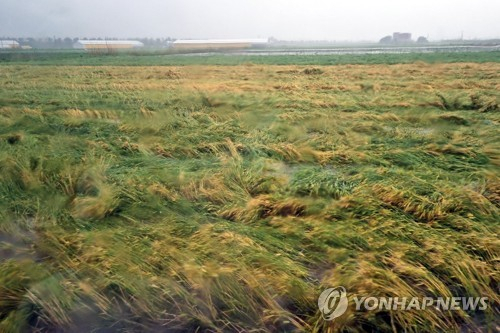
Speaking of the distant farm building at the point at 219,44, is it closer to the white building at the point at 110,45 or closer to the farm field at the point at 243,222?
the white building at the point at 110,45

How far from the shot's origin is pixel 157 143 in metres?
6.45

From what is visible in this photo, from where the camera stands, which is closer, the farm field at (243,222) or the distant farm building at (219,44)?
the farm field at (243,222)

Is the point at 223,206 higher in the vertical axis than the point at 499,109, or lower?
lower

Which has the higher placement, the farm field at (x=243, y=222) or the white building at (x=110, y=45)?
the white building at (x=110, y=45)

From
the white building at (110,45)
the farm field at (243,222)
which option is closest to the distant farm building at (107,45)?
the white building at (110,45)

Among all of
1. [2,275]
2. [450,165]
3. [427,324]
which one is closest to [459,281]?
[427,324]

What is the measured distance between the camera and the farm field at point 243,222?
8.04 feet

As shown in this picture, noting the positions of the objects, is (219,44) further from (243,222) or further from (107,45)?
(243,222)

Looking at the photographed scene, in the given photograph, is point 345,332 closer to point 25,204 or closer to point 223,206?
point 223,206

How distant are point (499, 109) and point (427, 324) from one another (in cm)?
863

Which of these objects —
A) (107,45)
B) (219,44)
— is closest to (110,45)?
(107,45)

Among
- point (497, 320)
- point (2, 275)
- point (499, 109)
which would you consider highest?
point (499, 109)

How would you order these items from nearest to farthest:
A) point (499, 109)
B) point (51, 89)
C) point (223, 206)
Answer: point (223, 206), point (499, 109), point (51, 89)

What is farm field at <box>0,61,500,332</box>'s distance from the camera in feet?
8.04
